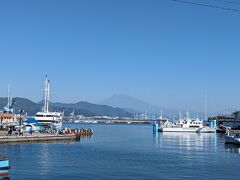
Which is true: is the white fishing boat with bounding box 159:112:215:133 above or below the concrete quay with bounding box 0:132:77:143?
above

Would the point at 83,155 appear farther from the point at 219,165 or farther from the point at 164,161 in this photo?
the point at 219,165

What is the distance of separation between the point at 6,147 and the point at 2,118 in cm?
4855

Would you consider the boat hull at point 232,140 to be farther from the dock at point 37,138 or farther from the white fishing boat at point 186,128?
the white fishing boat at point 186,128

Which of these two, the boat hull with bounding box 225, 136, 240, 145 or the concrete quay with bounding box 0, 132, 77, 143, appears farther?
the boat hull with bounding box 225, 136, 240, 145

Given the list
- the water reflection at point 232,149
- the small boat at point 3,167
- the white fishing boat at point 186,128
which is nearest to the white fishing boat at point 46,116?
the white fishing boat at point 186,128

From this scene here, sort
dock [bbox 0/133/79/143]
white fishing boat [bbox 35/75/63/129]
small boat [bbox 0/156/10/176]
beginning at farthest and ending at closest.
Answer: white fishing boat [bbox 35/75/63/129] → dock [bbox 0/133/79/143] → small boat [bbox 0/156/10/176]

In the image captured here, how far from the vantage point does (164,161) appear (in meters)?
50.3

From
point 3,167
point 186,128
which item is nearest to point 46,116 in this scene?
point 186,128

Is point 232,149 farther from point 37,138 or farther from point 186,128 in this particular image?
point 186,128

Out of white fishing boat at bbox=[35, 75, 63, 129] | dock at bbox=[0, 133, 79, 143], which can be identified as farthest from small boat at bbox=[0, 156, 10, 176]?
white fishing boat at bbox=[35, 75, 63, 129]

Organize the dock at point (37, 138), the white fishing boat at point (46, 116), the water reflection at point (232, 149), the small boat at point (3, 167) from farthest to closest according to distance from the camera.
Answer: the white fishing boat at point (46, 116), the water reflection at point (232, 149), the dock at point (37, 138), the small boat at point (3, 167)

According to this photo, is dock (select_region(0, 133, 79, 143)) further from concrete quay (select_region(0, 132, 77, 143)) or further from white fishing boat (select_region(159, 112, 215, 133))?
white fishing boat (select_region(159, 112, 215, 133))

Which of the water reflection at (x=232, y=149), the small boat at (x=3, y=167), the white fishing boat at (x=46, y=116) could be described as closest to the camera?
the small boat at (x=3, y=167)

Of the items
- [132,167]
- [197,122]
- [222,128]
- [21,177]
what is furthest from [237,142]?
[222,128]
